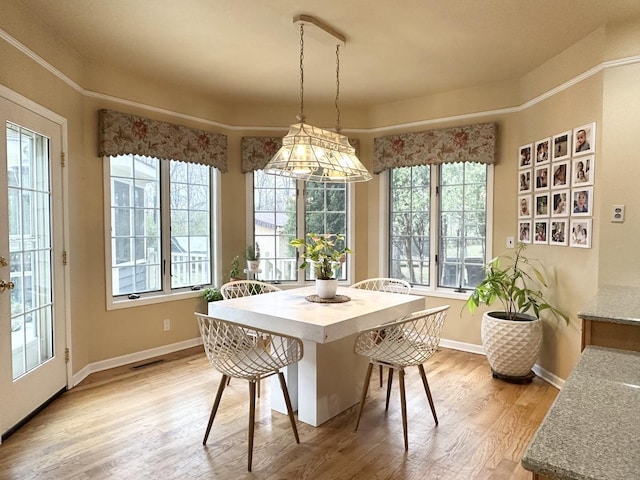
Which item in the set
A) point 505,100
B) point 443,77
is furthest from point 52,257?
point 505,100

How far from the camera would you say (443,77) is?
12.7 ft

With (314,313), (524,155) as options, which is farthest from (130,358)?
(524,155)

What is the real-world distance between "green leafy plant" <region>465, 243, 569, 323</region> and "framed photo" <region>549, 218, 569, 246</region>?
0.94ft

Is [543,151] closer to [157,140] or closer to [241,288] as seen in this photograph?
[241,288]

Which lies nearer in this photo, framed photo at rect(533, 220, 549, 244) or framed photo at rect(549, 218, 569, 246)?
framed photo at rect(549, 218, 569, 246)

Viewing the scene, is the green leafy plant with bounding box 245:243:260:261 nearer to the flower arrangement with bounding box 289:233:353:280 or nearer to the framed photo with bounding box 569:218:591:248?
the flower arrangement with bounding box 289:233:353:280

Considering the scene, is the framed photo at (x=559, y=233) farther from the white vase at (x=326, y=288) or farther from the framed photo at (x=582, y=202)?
the white vase at (x=326, y=288)

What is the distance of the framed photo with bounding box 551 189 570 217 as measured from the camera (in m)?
3.21

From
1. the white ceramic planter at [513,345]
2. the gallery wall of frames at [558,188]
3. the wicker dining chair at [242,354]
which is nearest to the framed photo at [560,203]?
the gallery wall of frames at [558,188]

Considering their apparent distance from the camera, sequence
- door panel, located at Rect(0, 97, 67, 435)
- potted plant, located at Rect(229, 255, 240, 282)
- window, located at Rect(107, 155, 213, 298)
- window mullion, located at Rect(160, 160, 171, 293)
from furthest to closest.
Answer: potted plant, located at Rect(229, 255, 240, 282), window mullion, located at Rect(160, 160, 171, 293), window, located at Rect(107, 155, 213, 298), door panel, located at Rect(0, 97, 67, 435)

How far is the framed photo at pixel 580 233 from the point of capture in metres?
2.97

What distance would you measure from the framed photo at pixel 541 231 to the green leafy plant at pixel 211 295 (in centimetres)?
302

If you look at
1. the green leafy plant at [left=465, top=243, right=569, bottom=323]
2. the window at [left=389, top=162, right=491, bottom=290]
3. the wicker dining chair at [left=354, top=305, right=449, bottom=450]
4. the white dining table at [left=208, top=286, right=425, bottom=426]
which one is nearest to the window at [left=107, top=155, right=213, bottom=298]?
the white dining table at [left=208, top=286, right=425, bottom=426]

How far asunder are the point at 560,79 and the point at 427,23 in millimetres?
1276
